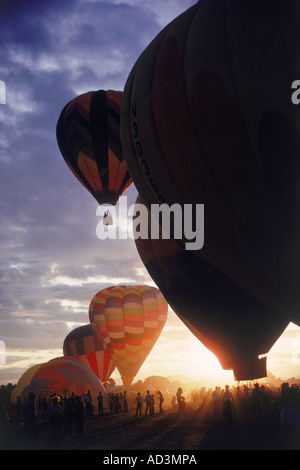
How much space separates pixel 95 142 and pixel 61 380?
12.1m

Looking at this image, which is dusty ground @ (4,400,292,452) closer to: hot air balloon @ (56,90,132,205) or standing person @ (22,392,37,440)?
Answer: standing person @ (22,392,37,440)

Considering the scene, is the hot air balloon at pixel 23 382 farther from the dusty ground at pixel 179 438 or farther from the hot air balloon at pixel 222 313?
the hot air balloon at pixel 222 313

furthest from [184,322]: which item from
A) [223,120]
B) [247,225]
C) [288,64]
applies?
[288,64]

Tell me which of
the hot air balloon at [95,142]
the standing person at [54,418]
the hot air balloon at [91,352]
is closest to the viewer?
Answer: the standing person at [54,418]

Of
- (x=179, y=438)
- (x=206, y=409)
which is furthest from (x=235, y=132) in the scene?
(x=206, y=409)

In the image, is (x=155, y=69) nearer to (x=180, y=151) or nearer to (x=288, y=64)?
(x=180, y=151)

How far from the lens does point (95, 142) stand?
71.6ft

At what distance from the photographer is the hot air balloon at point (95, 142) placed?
2184 cm

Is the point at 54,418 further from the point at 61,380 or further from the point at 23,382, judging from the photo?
the point at 23,382

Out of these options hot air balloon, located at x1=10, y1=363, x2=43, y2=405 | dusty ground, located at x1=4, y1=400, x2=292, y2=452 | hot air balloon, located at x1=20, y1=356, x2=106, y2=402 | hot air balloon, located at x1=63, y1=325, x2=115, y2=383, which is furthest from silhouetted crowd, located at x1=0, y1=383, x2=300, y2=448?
hot air balloon, located at x1=63, y1=325, x2=115, y2=383

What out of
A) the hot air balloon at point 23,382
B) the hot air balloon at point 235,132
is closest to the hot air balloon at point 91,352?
the hot air balloon at point 23,382

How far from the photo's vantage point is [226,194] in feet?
36.7

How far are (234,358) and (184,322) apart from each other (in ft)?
10.0

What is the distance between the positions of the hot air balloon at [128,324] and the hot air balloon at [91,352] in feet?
28.0
